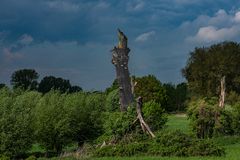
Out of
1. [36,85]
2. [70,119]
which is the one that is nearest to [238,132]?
[70,119]

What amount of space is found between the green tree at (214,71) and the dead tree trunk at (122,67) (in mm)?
43029

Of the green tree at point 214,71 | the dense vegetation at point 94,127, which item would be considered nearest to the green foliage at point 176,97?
the green tree at point 214,71

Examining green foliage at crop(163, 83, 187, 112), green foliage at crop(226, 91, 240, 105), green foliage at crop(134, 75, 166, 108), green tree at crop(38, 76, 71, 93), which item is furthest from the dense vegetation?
green tree at crop(38, 76, 71, 93)

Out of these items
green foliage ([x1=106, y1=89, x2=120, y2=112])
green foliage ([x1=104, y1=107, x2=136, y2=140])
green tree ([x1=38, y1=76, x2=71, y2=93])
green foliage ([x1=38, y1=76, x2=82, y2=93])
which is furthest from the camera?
green tree ([x1=38, y1=76, x2=71, y2=93])

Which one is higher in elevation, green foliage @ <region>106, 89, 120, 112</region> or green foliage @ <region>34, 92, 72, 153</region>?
green foliage @ <region>106, 89, 120, 112</region>

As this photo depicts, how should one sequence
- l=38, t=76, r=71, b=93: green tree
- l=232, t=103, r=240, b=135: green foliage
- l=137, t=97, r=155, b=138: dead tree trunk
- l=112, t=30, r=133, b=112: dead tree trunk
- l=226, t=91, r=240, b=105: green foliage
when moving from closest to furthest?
l=137, t=97, r=155, b=138: dead tree trunk, l=112, t=30, r=133, b=112: dead tree trunk, l=232, t=103, r=240, b=135: green foliage, l=226, t=91, r=240, b=105: green foliage, l=38, t=76, r=71, b=93: green tree

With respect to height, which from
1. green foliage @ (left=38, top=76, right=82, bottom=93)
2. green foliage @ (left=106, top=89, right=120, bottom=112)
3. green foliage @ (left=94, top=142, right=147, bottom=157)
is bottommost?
green foliage @ (left=94, top=142, right=147, bottom=157)

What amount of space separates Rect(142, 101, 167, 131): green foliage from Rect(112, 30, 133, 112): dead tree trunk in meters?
1.38

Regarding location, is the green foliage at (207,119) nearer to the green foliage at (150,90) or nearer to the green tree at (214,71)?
the green tree at (214,71)

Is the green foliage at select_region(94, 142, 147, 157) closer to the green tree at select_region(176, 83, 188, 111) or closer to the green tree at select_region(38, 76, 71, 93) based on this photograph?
the green tree at select_region(176, 83, 188, 111)

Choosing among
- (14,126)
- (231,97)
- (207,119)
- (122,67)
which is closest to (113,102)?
(207,119)

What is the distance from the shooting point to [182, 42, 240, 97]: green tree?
78.6 metres

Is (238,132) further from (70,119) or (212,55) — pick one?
(212,55)

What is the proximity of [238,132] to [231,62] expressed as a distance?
4055 cm
